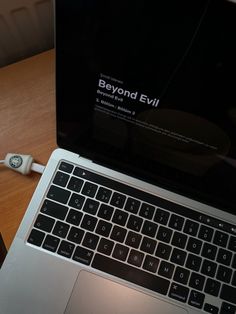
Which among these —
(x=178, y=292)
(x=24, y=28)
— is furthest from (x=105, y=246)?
Answer: (x=24, y=28)

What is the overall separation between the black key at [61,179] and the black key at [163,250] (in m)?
0.17

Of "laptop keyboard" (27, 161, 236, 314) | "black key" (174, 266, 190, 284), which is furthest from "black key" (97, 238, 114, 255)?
"black key" (174, 266, 190, 284)

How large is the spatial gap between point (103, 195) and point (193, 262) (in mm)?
168

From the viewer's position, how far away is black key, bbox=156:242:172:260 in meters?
0.57

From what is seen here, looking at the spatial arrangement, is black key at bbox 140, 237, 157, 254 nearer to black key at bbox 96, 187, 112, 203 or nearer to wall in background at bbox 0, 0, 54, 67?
black key at bbox 96, 187, 112, 203

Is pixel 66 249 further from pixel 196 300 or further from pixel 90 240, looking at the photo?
pixel 196 300

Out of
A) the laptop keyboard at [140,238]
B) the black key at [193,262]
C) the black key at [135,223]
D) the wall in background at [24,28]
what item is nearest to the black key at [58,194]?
the laptop keyboard at [140,238]

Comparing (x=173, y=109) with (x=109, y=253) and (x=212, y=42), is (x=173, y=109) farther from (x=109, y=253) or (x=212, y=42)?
(x=109, y=253)

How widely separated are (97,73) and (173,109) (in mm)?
100

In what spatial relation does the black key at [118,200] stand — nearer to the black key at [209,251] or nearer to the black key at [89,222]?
the black key at [89,222]

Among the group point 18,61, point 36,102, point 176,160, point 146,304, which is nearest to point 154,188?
point 176,160

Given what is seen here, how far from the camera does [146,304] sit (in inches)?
22.0

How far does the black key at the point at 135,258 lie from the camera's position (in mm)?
568

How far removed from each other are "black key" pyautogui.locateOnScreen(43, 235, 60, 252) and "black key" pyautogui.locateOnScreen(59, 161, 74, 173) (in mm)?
106
